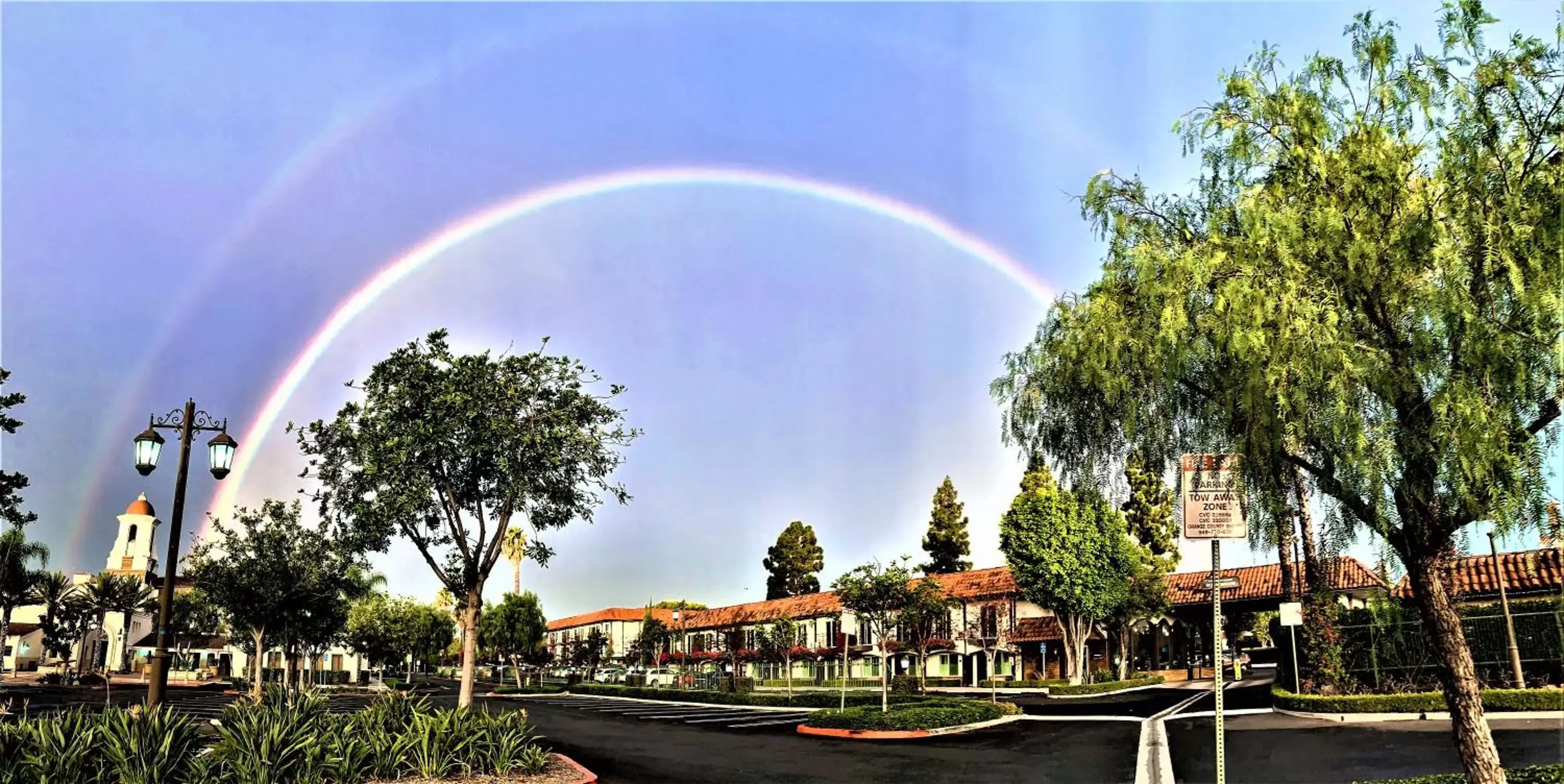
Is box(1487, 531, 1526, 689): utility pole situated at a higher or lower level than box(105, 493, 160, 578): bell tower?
lower

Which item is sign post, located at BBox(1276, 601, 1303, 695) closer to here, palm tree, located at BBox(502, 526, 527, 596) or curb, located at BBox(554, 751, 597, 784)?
curb, located at BBox(554, 751, 597, 784)

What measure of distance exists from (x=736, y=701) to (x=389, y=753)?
102ft

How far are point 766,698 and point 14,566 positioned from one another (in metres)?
47.3

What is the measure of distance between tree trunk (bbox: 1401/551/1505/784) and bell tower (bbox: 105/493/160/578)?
402 ft

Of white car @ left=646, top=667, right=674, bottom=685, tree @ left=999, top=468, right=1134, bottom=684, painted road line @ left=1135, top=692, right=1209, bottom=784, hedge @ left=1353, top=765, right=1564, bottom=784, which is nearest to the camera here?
hedge @ left=1353, top=765, right=1564, bottom=784

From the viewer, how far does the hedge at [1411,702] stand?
74.3ft

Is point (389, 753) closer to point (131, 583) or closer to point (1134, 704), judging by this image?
point (1134, 704)

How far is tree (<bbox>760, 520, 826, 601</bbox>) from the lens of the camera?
340ft

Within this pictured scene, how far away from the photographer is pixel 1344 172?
10.5m

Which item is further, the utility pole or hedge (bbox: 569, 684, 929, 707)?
hedge (bbox: 569, 684, 929, 707)

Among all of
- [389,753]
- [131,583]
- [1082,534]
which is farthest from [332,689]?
[389,753]

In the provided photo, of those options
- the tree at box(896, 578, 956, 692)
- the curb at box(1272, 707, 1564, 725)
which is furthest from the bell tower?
the curb at box(1272, 707, 1564, 725)

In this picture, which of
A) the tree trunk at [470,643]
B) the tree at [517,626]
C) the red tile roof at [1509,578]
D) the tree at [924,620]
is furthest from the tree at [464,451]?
the tree at [517,626]

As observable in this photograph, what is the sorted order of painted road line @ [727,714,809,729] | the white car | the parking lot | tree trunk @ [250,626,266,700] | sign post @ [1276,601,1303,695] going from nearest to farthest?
sign post @ [1276,601,1303,695]
painted road line @ [727,714,809,729]
the parking lot
tree trunk @ [250,626,266,700]
the white car
